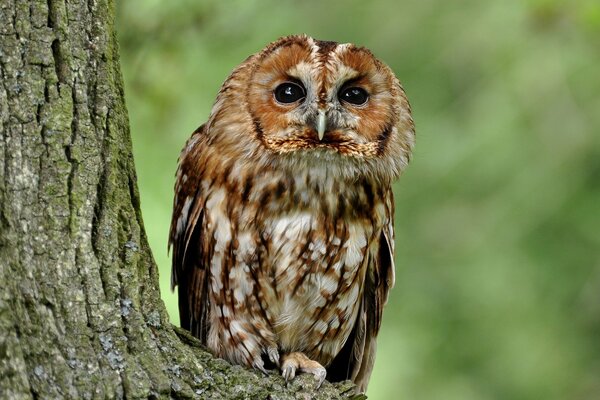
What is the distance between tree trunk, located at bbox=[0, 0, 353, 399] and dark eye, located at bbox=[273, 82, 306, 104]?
2.44ft

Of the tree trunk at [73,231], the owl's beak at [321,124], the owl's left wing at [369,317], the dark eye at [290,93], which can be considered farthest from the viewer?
the owl's left wing at [369,317]

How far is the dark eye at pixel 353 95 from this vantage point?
8.98ft

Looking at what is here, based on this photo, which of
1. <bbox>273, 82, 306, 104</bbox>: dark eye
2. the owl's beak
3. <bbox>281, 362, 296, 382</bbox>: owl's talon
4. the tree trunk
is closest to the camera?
the tree trunk

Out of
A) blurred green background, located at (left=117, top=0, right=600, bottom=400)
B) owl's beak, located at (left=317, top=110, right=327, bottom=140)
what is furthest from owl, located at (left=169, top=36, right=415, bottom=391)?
blurred green background, located at (left=117, top=0, right=600, bottom=400)

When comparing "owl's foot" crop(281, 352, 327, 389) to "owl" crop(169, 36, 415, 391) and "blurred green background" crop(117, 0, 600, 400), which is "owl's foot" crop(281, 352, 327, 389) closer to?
"owl" crop(169, 36, 415, 391)

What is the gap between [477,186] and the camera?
4.62 metres

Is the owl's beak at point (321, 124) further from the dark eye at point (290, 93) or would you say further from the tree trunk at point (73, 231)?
the tree trunk at point (73, 231)

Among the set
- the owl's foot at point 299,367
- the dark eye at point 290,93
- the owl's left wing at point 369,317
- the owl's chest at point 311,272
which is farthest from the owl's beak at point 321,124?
the owl's foot at point 299,367

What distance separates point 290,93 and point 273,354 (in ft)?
2.46

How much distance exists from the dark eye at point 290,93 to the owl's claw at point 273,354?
2.33ft

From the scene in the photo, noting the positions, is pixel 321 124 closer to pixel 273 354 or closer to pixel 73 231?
pixel 273 354

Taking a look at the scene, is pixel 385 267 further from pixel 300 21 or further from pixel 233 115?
pixel 300 21

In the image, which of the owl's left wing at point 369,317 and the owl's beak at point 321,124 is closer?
the owl's beak at point 321,124

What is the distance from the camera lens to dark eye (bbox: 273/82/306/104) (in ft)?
8.87
